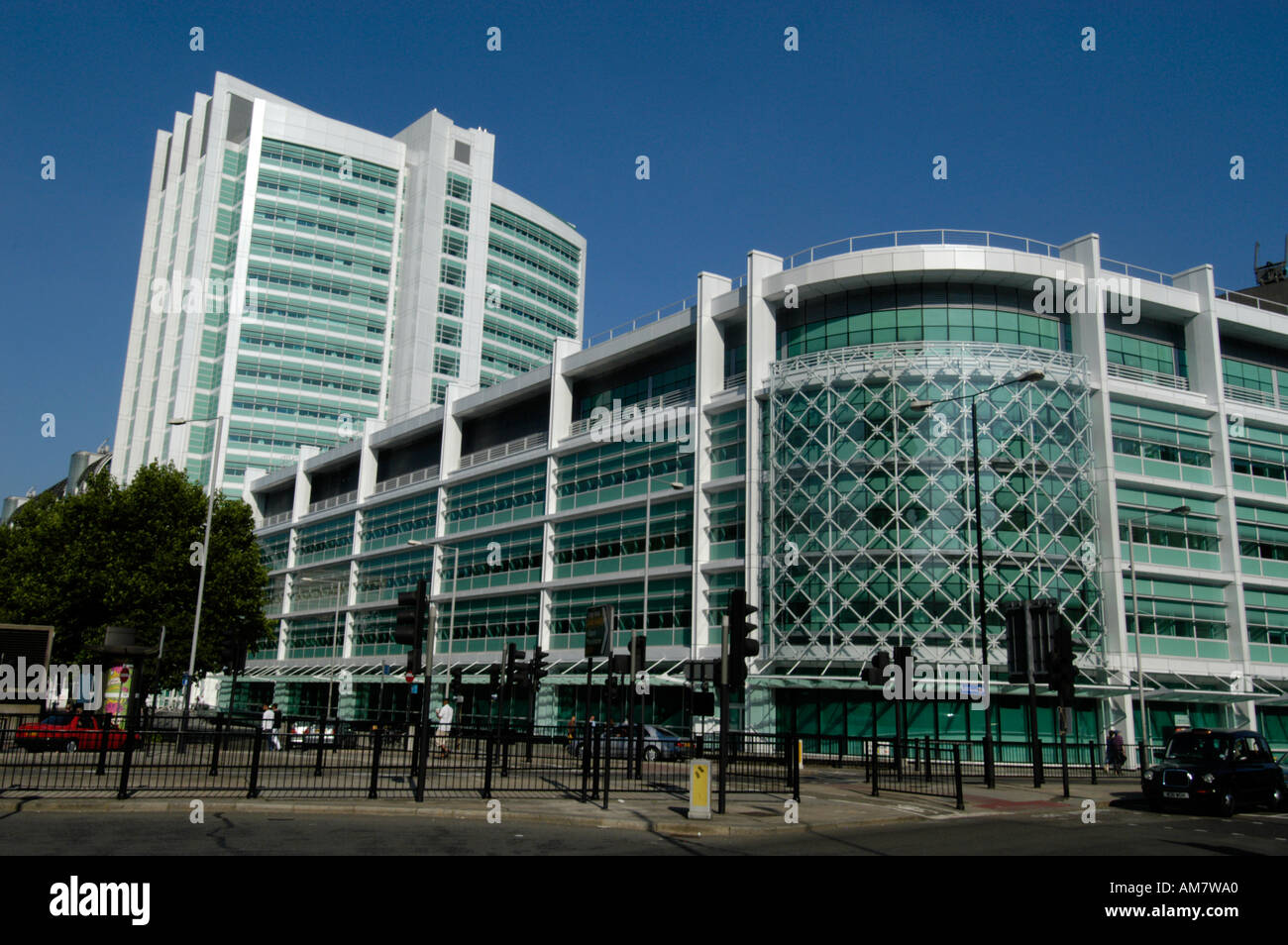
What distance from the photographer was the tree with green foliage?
1775 inches

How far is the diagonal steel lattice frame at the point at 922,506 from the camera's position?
37.5 m

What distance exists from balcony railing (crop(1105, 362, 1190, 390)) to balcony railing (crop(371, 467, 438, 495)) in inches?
1569

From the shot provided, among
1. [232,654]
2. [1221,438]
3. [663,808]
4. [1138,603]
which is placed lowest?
[663,808]

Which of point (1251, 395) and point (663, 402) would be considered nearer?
point (1251, 395)

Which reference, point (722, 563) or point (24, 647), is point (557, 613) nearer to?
point (722, 563)

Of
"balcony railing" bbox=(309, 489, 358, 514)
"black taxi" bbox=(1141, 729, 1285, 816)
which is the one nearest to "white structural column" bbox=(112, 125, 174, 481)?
"balcony railing" bbox=(309, 489, 358, 514)

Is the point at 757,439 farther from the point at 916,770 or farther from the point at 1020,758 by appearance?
the point at 916,770

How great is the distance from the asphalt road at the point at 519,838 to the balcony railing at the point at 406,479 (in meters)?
49.8

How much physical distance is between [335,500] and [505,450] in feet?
69.2

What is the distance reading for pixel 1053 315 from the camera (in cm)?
4225

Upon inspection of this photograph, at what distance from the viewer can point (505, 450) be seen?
5884cm

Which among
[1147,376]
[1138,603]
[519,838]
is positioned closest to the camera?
[519,838]

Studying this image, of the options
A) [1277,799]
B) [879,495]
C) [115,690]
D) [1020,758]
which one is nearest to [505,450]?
[879,495]
